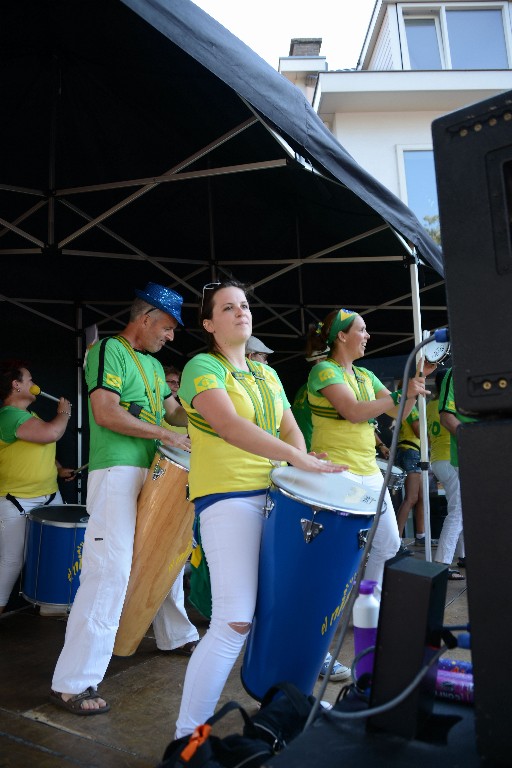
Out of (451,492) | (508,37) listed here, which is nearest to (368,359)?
(451,492)

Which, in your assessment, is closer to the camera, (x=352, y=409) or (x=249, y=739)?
(x=249, y=739)

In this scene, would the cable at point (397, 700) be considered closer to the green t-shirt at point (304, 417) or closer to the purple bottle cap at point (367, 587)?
the purple bottle cap at point (367, 587)

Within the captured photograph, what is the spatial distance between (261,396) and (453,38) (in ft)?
46.6

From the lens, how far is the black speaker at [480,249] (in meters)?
1.14

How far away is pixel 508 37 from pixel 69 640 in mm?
15438

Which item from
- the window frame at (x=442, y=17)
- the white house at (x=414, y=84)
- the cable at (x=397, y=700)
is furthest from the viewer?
the window frame at (x=442, y=17)

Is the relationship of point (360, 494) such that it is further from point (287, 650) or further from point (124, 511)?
point (124, 511)

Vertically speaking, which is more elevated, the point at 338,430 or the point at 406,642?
the point at 338,430

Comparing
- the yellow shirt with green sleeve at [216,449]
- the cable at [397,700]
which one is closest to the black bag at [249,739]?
the cable at [397,700]

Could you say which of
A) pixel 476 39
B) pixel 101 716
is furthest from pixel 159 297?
pixel 476 39

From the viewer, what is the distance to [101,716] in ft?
8.20

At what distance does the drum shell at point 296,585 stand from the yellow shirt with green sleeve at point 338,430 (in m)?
1.10

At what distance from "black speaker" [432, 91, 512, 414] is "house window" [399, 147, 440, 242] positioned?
11118mm

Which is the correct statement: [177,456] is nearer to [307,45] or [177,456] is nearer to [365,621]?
[365,621]
